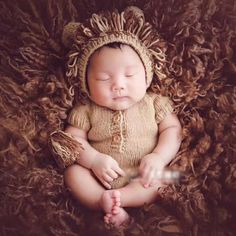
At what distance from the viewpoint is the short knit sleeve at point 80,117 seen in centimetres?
95

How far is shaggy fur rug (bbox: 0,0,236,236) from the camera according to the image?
930 millimetres

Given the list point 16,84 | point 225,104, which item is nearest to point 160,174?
point 225,104

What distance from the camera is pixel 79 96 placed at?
96 cm

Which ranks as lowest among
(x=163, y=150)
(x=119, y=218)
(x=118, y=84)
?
(x=119, y=218)

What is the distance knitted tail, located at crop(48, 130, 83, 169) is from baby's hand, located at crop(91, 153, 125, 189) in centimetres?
4

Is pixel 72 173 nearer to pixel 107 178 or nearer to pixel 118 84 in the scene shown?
pixel 107 178

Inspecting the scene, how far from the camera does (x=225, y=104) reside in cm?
95

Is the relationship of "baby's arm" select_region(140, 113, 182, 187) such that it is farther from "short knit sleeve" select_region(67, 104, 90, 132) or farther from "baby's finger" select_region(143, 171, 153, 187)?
"short knit sleeve" select_region(67, 104, 90, 132)

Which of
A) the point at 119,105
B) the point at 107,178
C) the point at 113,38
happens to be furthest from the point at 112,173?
the point at 113,38

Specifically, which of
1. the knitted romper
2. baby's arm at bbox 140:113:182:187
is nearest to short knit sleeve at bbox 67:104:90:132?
the knitted romper

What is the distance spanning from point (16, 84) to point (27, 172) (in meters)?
0.16

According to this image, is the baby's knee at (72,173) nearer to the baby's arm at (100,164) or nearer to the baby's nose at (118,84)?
the baby's arm at (100,164)

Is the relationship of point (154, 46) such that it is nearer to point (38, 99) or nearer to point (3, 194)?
point (38, 99)

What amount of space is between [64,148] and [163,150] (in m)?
0.17
